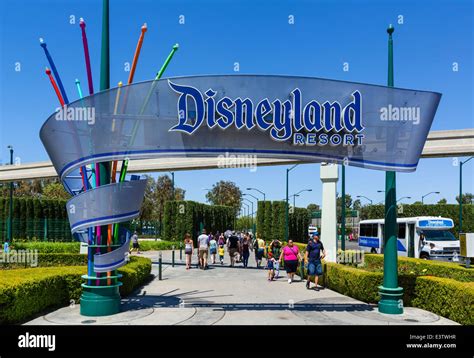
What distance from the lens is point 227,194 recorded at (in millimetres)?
89312

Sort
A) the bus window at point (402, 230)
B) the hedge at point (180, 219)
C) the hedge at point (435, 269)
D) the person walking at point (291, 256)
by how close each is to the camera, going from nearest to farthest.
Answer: the hedge at point (435, 269)
the person walking at point (291, 256)
the bus window at point (402, 230)
the hedge at point (180, 219)

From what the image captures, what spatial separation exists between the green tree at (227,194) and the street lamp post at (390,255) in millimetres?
77178

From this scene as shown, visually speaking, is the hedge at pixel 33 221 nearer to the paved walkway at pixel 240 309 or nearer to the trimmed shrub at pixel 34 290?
the paved walkway at pixel 240 309

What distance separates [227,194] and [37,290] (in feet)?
258

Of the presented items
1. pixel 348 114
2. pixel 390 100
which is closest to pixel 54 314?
pixel 348 114

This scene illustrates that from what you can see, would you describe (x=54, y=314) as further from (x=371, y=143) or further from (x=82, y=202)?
(x=371, y=143)

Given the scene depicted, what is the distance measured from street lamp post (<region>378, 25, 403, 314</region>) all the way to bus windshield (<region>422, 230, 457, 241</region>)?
19.8m

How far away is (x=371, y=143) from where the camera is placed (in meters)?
11.5

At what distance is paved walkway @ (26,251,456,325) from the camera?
32.9 feet

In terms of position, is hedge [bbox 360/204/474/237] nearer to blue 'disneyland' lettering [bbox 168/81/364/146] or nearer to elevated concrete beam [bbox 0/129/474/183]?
elevated concrete beam [bbox 0/129/474/183]

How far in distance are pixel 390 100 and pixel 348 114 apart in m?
1.12

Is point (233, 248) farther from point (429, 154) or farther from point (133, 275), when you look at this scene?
point (429, 154)

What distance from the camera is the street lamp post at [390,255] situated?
10.9m

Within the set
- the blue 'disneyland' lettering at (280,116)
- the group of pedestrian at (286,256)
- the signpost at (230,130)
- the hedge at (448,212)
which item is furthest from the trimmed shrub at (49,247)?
the hedge at (448,212)
